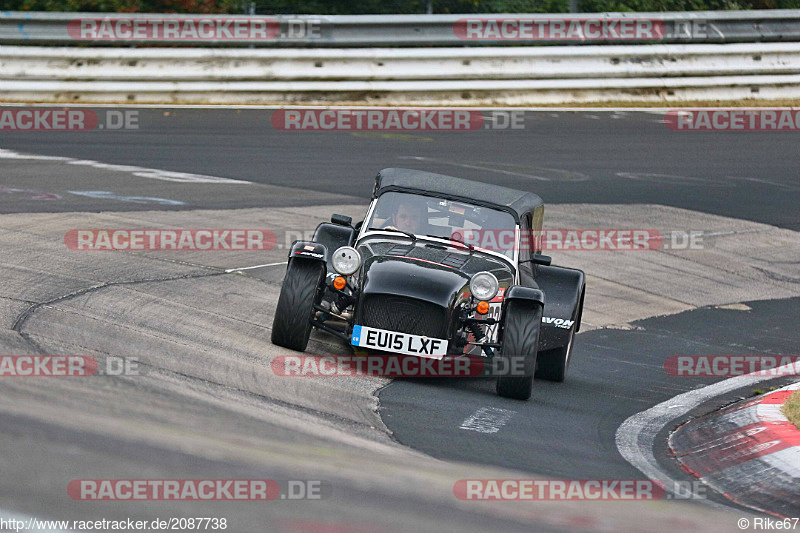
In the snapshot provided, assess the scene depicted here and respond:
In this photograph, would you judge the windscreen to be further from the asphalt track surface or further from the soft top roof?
the asphalt track surface

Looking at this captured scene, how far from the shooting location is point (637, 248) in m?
15.5

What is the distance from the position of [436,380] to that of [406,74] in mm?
13422

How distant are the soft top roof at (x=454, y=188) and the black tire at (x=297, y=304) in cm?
147

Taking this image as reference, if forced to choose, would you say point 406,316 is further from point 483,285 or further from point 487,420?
point 487,420

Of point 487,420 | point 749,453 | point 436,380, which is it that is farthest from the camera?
point 436,380

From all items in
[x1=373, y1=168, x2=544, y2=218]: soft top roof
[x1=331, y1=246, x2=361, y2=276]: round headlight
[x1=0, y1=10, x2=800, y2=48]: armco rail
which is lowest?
[x1=331, y1=246, x2=361, y2=276]: round headlight

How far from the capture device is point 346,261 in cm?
868

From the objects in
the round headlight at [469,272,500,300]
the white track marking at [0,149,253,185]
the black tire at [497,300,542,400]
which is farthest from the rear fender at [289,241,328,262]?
the white track marking at [0,149,253,185]

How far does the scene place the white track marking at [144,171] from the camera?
53.2ft

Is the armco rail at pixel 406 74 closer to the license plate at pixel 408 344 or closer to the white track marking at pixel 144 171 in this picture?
the white track marking at pixel 144 171

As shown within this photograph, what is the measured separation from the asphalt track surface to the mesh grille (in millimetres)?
448

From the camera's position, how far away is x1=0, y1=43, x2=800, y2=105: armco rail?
2012cm

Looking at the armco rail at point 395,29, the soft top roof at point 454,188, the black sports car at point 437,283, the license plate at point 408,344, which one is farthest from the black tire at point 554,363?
the armco rail at point 395,29

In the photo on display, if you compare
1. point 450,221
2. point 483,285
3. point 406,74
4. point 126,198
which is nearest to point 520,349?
point 483,285
